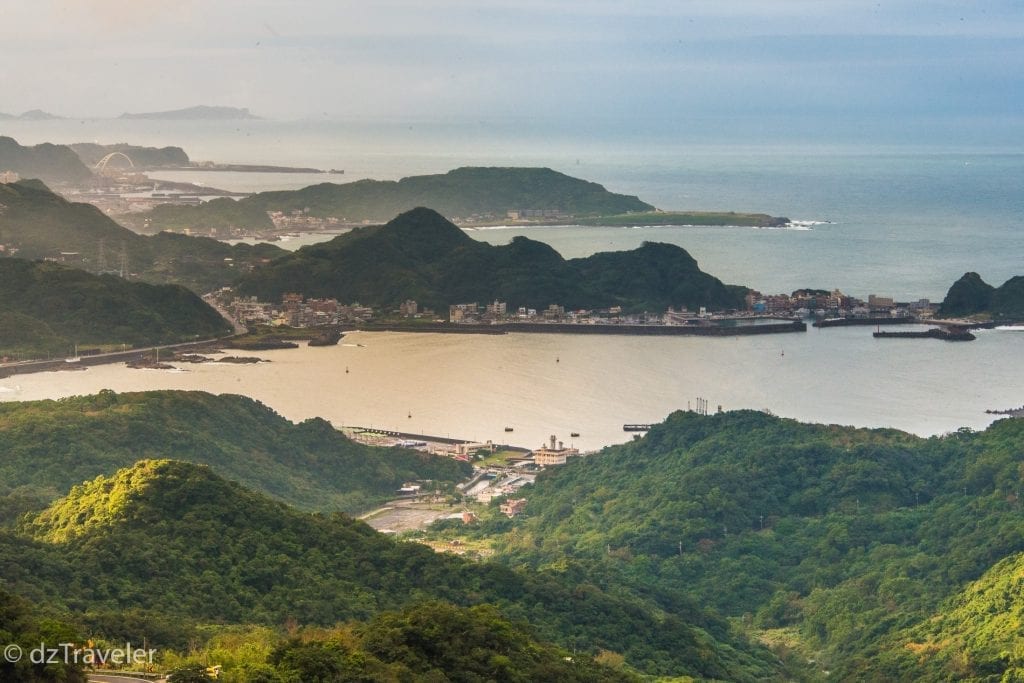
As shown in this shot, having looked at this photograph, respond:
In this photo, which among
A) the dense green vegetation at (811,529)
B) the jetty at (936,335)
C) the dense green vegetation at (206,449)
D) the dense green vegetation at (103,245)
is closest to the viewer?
the dense green vegetation at (811,529)

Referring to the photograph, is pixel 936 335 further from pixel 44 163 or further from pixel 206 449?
pixel 44 163

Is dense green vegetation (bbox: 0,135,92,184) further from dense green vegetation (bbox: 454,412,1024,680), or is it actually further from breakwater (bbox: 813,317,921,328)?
dense green vegetation (bbox: 454,412,1024,680)

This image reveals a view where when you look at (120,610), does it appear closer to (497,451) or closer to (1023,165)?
(497,451)

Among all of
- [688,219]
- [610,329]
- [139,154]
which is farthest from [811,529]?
[139,154]

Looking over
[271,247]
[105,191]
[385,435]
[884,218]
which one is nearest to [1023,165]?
[884,218]

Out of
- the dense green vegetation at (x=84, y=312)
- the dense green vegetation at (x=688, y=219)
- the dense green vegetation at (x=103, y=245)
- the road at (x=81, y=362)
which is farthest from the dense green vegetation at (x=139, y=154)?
the road at (x=81, y=362)

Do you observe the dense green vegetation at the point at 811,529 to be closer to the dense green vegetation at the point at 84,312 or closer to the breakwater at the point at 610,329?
the breakwater at the point at 610,329
